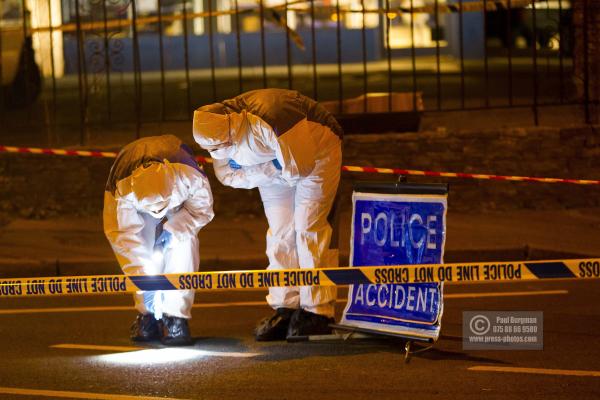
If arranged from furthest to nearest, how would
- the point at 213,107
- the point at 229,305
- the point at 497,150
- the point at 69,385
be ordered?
the point at 497,150 < the point at 229,305 < the point at 213,107 < the point at 69,385

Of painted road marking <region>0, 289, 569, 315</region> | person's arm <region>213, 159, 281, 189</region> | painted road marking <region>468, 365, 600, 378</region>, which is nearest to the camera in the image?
painted road marking <region>468, 365, 600, 378</region>

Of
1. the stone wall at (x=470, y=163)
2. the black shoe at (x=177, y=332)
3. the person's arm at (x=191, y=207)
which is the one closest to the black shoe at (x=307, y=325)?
the black shoe at (x=177, y=332)

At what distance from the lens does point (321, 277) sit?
6.61m

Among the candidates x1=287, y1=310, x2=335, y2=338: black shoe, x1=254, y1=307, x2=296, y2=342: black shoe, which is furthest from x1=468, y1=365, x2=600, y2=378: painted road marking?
x1=254, y1=307, x2=296, y2=342: black shoe

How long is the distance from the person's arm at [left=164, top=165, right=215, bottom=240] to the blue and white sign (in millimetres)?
962

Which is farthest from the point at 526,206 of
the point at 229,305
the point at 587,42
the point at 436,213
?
the point at 436,213

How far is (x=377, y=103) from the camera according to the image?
12.8 meters

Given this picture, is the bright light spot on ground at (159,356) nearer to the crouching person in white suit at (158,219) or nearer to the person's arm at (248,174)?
the crouching person in white suit at (158,219)

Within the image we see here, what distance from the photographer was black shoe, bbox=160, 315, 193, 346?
7469 millimetres

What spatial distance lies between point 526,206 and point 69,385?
679 centimetres

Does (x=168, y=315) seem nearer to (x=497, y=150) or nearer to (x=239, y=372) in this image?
(x=239, y=372)

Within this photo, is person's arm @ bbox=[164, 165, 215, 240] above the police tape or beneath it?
above

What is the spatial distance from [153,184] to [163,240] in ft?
1.80

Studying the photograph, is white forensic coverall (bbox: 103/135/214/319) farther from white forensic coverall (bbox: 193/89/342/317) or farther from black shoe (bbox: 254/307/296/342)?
black shoe (bbox: 254/307/296/342)
